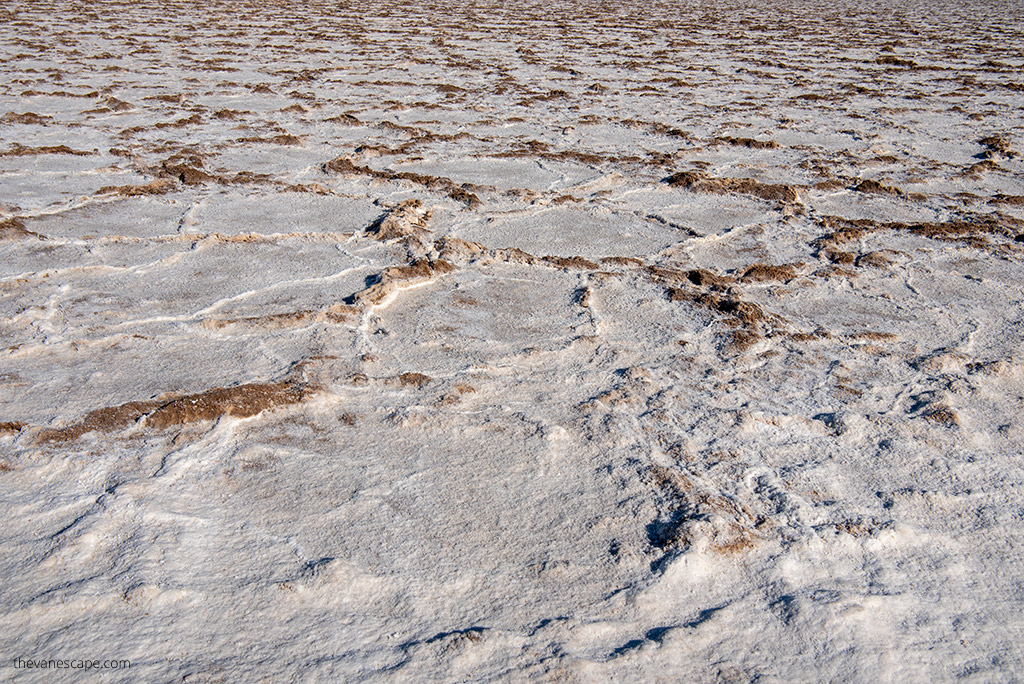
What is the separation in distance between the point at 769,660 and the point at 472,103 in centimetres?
531

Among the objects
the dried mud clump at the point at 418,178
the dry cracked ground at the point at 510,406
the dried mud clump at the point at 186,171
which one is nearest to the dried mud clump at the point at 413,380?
the dry cracked ground at the point at 510,406

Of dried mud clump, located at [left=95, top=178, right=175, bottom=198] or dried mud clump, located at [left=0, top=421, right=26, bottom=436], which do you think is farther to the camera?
dried mud clump, located at [left=95, top=178, right=175, bottom=198]

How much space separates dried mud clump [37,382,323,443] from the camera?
6.35ft

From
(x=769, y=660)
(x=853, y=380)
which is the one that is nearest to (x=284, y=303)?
(x=853, y=380)

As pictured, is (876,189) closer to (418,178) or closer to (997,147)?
(997,147)

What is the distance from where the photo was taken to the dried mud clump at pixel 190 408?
1.93 m

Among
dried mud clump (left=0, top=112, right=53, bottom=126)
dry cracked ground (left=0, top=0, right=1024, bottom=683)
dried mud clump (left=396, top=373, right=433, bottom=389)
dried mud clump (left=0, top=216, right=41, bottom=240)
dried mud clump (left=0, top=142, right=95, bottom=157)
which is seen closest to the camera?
dry cracked ground (left=0, top=0, right=1024, bottom=683)

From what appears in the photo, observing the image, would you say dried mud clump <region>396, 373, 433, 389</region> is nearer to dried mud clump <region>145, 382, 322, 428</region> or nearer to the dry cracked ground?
the dry cracked ground

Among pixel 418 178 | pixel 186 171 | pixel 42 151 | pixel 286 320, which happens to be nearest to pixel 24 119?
pixel 42 151

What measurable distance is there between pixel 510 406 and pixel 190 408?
72 cm

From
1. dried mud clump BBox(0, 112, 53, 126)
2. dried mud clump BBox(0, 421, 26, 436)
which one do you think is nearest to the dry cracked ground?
dried mud clump BBox(0, 421, 26, 436)

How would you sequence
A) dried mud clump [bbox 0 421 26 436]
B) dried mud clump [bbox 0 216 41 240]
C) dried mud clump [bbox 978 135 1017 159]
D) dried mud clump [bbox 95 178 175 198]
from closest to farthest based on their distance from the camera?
dried mud clump [bbox 0 421 26 436] < dried mud clump [bbox 0 216 41 240] < dried mud clump [bbox 95 178 175 198] < dried mud clump [bbox 978 135 1017 159]

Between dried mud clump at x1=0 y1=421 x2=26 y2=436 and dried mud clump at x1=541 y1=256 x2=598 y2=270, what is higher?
dried mud clump at x1=0 y1=421 x2=26 y2=436

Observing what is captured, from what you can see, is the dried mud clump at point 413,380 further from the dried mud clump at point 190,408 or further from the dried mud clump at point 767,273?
the dried mud clump at point 767,273
